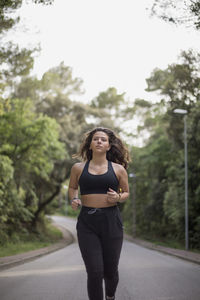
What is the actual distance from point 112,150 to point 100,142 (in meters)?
0.37

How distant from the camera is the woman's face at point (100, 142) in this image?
430 centimetres

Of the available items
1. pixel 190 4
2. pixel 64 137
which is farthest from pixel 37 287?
pixel 64 137

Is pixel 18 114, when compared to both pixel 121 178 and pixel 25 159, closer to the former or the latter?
pixel 25 159

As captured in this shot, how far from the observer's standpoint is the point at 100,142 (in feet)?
14.1

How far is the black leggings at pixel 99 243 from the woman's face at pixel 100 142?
Answer: 627 mm

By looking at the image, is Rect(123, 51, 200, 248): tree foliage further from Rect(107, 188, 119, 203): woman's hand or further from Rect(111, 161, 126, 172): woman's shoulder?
Rect(107, 188, 119, 203): woman's hand

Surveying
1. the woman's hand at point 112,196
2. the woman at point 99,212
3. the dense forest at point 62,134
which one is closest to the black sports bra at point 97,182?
the woman at point 99,212

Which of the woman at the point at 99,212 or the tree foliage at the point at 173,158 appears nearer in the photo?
the woman at the point at 99,212

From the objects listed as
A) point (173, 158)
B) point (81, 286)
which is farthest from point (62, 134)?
point (81, 286)

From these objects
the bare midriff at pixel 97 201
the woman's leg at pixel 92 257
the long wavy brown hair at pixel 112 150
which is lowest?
the woman's leg at pixel 92 257

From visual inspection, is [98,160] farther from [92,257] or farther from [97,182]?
[92,257]

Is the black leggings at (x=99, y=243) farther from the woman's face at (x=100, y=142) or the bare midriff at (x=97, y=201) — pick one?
the woman's face at (x=100, y=142)

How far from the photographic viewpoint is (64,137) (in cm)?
2964

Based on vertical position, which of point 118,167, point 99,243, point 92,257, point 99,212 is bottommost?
point 92,257
